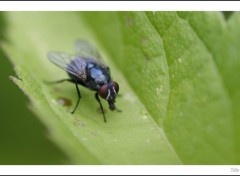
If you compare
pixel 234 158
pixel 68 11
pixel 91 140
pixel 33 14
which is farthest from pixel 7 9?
pixel 234 158

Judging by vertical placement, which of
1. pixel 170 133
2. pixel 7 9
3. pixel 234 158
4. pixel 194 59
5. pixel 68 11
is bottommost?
pixel 234 158

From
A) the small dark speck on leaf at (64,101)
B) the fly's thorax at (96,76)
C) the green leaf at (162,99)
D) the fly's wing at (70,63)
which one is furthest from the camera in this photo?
the fly's wing at (70,63)

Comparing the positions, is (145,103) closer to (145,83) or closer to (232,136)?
(145,83)

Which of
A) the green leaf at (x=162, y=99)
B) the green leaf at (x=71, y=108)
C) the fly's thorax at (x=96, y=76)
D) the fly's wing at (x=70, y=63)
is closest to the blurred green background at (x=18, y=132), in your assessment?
the green leaf at (x=71, y=108)

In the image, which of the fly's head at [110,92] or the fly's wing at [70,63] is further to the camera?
the fly's wing at [70,63]

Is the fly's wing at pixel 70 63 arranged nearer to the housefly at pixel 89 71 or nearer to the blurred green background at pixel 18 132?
the housefly at pixel 89 71

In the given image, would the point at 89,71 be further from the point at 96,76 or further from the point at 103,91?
the point at 103,91

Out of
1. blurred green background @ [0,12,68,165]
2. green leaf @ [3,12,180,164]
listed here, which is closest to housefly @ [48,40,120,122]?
green leaf @ [3,12,180,164]

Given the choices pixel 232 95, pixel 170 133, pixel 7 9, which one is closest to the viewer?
pixel 232 95
